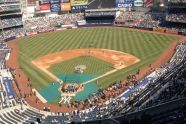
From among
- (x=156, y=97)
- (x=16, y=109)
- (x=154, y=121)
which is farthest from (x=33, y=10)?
(x=154, y=121)

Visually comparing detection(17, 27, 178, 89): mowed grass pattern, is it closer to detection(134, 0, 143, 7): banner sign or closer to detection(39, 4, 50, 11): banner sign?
detection(134, 0, 143, 7): banner sign

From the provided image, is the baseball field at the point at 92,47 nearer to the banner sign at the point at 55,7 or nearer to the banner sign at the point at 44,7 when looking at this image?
the banner sign at the point at 55,7

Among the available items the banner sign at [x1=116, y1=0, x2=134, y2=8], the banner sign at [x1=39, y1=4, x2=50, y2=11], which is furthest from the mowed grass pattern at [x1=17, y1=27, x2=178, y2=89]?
the banner sign at [x1=39, y1=4, x2=50, y2=11]

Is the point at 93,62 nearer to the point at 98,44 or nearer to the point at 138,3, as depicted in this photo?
the point at 98,44

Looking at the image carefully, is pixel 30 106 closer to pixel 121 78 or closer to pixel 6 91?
pixel 6 91

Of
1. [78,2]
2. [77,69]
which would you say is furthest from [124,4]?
[77,69]

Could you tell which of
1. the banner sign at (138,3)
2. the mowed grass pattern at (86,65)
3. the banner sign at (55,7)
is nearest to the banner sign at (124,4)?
the banner sign at (138,3)
